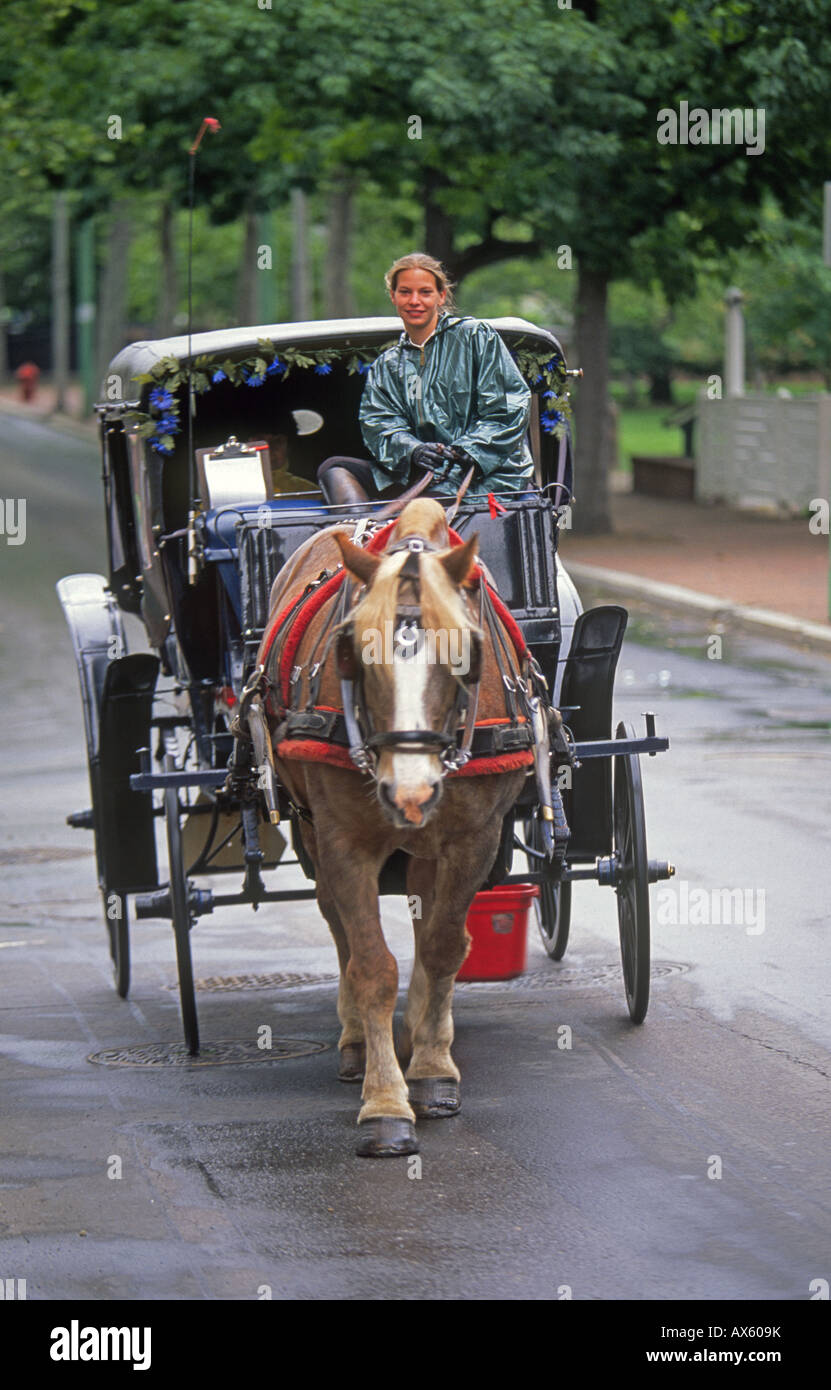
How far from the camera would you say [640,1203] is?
231 inches

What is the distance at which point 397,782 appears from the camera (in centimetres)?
575

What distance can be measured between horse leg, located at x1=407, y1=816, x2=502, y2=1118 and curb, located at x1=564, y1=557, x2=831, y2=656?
1209 cm

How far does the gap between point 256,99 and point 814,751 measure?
1403 centimetres

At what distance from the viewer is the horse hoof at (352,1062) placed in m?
7.17

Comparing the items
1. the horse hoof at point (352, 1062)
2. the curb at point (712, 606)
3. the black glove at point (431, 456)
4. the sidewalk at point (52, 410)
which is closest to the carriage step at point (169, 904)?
the horse hoof at point (352, 1062)

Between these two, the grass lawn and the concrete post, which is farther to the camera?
the grass lawn

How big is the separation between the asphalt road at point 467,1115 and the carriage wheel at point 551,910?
9 centimetres

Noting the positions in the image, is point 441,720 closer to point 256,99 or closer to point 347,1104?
point 347,1104

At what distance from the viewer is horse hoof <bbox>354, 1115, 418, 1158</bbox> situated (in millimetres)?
6273

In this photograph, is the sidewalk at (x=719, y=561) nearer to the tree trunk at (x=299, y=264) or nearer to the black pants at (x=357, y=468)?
the black pants at (x=357, y=468)

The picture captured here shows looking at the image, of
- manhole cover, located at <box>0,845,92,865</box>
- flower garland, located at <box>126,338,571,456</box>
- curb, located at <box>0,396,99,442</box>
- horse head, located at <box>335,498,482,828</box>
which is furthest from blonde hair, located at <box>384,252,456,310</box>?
curb, located at <box>0,396,99,442</box>

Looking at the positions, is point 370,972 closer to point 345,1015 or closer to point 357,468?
point 345,1015

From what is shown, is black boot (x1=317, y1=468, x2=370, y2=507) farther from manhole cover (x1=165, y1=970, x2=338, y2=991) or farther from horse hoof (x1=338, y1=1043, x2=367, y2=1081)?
manhole cover (x1=165, y1=970, x2=338, y2=991)

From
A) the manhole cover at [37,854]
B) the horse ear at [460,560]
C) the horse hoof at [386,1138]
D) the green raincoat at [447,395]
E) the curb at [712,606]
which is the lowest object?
the manhole cover at [37,854]
